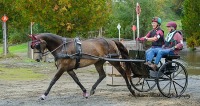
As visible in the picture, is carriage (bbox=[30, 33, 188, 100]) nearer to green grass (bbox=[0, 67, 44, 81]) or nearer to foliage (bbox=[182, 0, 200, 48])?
green grass (bbox=[0, 67, 44, 81])

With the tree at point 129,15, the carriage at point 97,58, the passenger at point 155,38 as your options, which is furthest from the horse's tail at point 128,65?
the tree at point 129,15

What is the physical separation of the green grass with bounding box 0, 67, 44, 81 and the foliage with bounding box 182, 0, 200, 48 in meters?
25.1

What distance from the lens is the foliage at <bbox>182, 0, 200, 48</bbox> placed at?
42750mm

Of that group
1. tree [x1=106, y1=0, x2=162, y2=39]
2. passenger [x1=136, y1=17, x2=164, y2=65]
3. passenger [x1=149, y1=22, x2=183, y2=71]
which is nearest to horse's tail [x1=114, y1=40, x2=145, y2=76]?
passenger [x1=136, y1=17, x2=164, y2=65]

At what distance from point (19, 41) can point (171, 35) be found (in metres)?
47.8

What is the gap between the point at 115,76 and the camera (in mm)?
14859

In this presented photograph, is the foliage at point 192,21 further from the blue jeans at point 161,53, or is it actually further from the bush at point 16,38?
the blue jeans at point 161,53

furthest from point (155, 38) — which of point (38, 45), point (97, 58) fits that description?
point (38, 45)

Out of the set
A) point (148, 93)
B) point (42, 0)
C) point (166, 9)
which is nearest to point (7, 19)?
point (42, 0)

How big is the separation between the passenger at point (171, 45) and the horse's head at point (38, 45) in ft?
9.70

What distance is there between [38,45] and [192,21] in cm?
3415

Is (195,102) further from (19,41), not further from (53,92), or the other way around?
(19,41)

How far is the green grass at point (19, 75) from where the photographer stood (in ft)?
60.2

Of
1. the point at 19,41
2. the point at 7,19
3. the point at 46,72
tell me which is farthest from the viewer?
the point at 19,41
